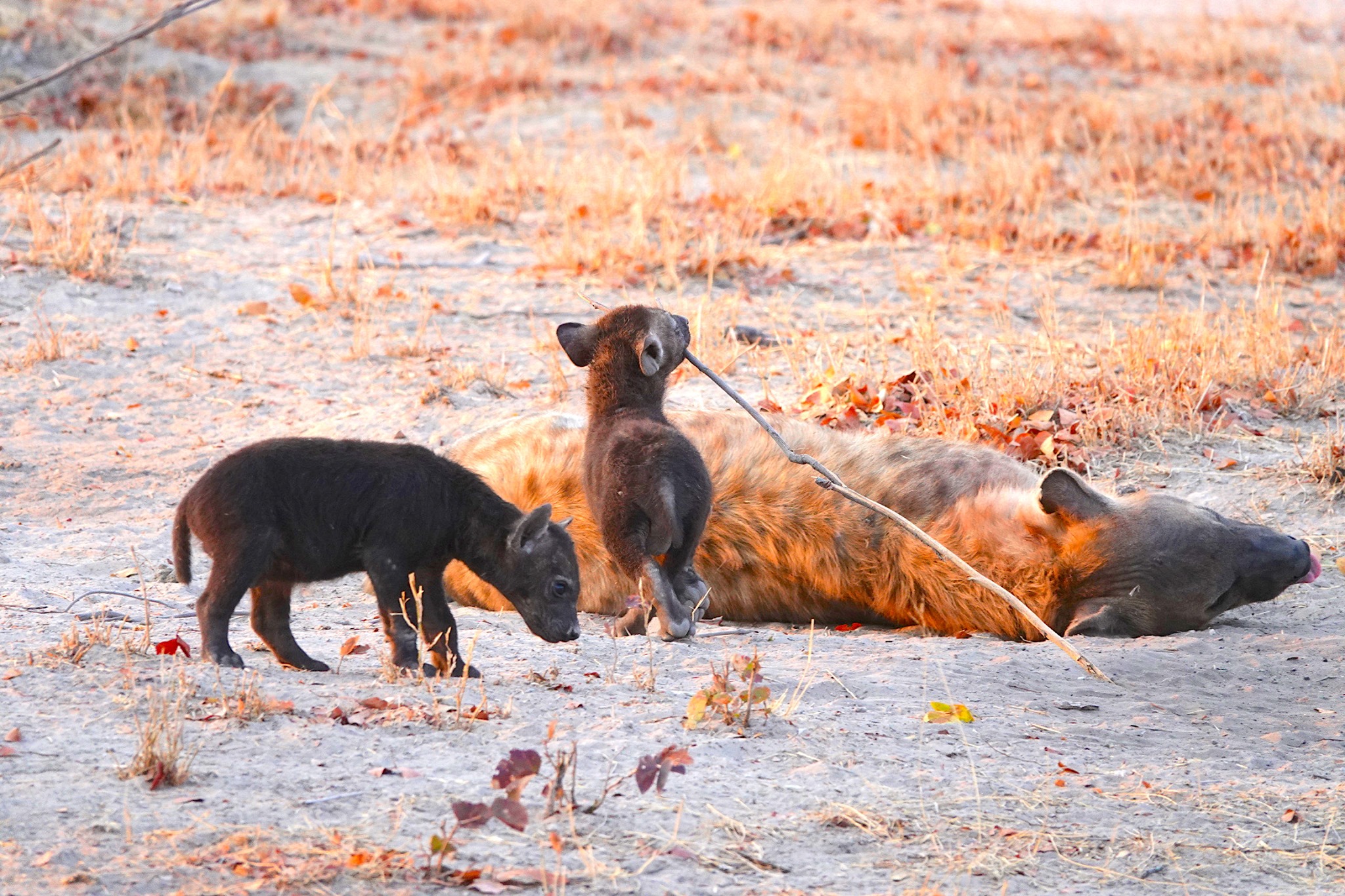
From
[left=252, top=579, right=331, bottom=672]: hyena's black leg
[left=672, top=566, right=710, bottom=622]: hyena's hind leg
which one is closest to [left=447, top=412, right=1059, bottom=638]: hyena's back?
[left=672, top=566, right=710, bottom=622]: hyena's hind leg

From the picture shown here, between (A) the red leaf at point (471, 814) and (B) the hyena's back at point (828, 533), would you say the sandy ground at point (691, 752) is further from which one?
(B) the hyena's back at point (828, 533)

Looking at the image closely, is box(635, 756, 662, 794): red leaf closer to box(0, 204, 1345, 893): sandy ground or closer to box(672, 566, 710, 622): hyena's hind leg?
box(0, 204, 1345, 893): sandy ground

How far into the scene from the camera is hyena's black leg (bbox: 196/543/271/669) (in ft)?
14.5

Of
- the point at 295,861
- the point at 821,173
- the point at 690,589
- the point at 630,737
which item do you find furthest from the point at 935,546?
the point at 821,173

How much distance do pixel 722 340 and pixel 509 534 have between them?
4.69 metres

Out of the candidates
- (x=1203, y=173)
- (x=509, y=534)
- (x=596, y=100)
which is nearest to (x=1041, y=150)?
(x=1203, y=173)

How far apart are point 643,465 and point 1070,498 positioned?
6.38ft

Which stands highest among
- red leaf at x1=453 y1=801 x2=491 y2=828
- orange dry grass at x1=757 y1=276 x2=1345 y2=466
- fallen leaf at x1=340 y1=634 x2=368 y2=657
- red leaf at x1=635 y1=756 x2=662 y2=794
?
red leaf at x1=453 y1=801 x2=491 y2=828

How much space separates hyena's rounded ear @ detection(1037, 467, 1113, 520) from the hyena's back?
18cm

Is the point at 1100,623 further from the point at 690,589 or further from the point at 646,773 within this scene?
the point at 646,773

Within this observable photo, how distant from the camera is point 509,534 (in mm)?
4898

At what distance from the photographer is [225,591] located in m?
4.45

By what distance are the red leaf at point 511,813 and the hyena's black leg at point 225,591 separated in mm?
1468

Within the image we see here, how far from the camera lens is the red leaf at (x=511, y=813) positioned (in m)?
3.36
